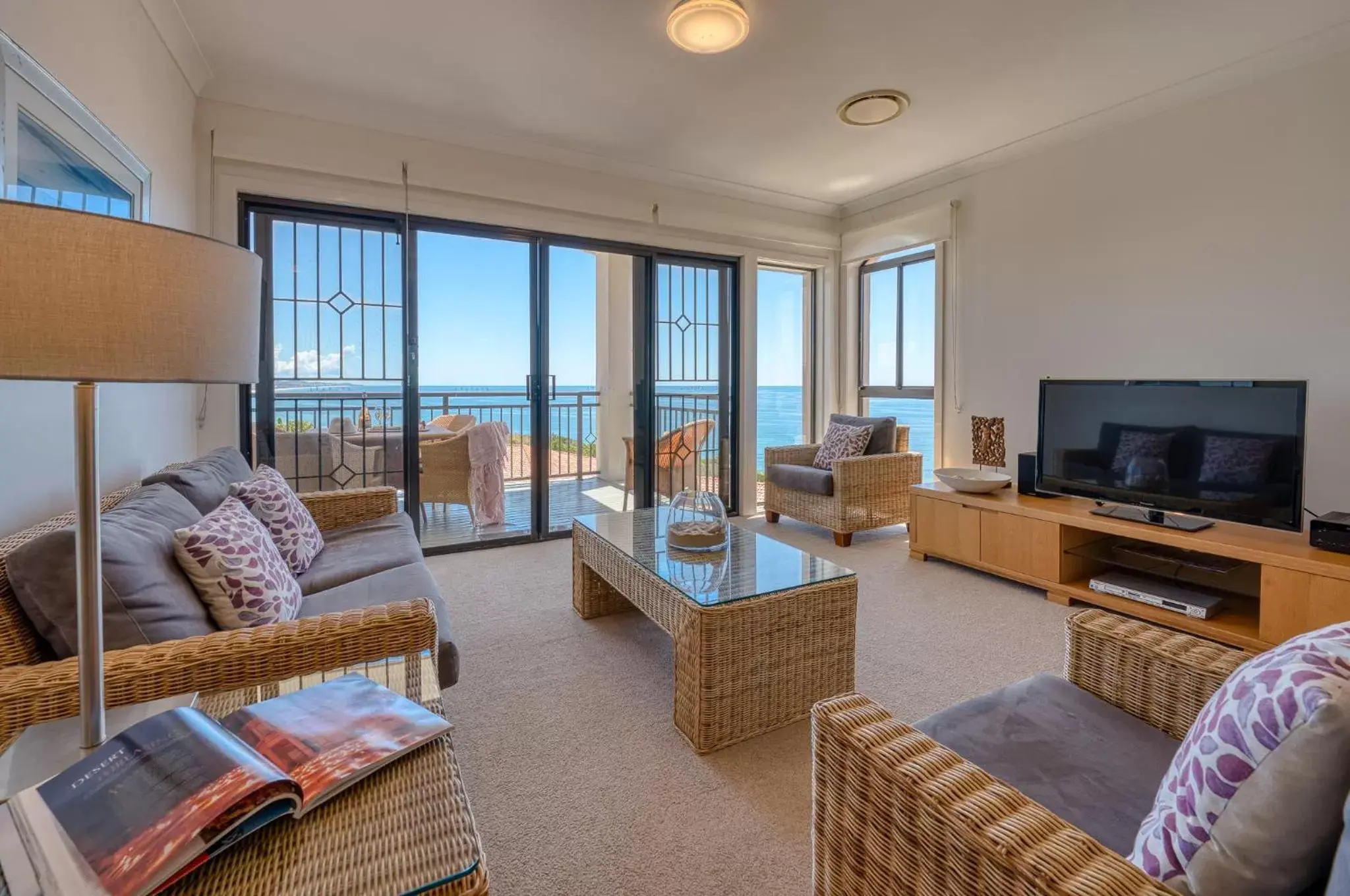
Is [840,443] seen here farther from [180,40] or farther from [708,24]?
[180,40]

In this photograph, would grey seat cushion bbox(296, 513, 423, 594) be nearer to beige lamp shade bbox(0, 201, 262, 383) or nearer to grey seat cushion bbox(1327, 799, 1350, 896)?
beige lamp shade bbox(0, 201, 262, 383)

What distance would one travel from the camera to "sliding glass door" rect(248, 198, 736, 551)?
3447 millimetres

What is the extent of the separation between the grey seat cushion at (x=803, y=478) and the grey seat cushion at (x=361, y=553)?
2.50 m

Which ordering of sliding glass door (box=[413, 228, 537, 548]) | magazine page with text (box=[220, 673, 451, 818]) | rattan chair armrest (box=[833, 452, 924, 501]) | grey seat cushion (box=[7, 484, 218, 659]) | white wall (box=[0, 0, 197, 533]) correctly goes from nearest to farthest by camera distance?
magazine page with text (box=[220, 673, 451, 818])
grey seat cushion (box=[7, 484, 218, 659])
white wall (box=[0, 0, 197, 533])
sliding glass door (box=[413, 228, 537, 548])
rattan chair armrest (box=[833, 452, 924, 501])

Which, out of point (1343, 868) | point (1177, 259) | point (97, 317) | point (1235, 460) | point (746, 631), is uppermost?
point (1177, 259)

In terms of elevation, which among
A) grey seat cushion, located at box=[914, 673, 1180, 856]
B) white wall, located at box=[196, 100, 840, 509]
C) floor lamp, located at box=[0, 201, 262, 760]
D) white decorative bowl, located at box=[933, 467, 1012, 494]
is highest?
white wall, located at box=[196, 100, 840, 509]

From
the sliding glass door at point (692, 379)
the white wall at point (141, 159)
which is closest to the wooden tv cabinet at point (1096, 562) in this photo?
the sliding glass door at point (692, 379)

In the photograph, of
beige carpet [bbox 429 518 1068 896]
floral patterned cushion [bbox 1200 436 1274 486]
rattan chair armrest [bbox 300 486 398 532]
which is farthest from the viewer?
rattan chair armrest [bbox 300 486 398 532]

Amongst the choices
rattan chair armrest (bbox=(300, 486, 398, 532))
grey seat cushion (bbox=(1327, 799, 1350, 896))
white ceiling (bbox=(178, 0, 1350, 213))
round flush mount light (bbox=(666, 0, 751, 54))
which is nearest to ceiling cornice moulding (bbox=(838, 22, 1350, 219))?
white ceiling (bbox=(178, 0, 1350, 213))

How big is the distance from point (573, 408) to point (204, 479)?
11.0 ft

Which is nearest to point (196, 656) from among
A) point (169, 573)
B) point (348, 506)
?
point (169, 573)

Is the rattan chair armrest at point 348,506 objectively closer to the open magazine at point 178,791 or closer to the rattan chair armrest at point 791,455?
the open magazine at point 178,791

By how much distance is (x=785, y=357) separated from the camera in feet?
17.2

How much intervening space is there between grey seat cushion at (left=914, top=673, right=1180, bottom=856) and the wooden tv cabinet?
62.2 inches
